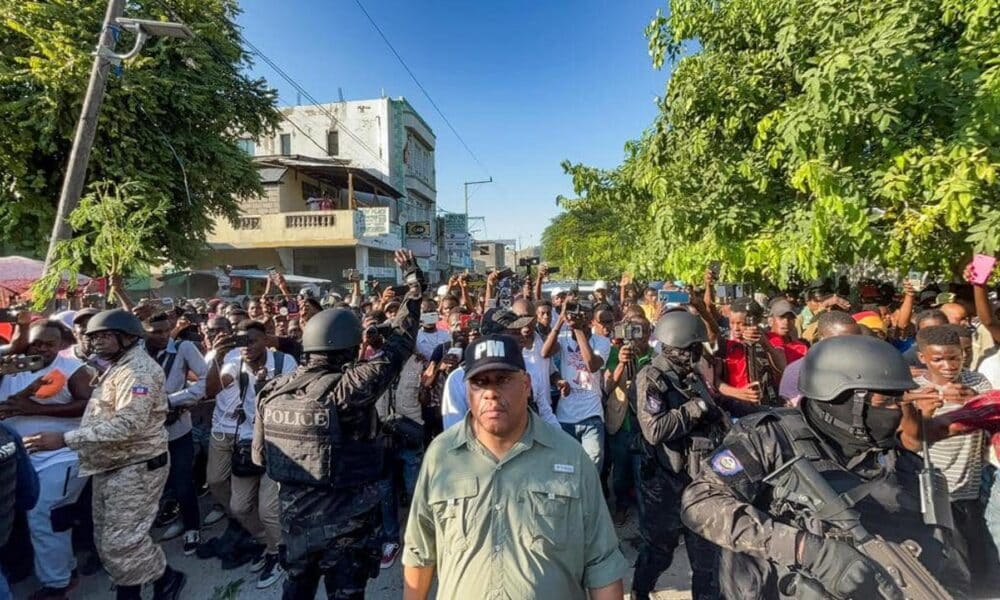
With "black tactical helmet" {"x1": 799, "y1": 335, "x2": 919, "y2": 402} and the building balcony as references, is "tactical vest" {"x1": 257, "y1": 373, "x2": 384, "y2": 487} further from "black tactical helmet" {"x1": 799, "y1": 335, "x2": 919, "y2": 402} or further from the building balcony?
the building balcony

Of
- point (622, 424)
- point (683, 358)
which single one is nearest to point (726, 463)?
point (683, 358)

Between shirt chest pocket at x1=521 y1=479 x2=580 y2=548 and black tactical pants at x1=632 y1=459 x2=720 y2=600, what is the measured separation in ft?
4.53

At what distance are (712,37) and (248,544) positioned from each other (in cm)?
703

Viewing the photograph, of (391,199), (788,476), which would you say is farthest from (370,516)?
(391,199)

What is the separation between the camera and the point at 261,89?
15648mm

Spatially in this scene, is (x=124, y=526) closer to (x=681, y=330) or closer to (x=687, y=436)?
(x=687, y=436)

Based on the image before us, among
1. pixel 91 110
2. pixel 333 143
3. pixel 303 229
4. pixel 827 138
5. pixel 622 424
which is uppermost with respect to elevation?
pixel 333 143

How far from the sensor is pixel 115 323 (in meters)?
2.97

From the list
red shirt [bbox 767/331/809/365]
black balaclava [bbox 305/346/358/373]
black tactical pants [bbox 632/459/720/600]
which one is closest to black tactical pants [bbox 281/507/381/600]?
black balaclava [bbox 305/346/358/373]

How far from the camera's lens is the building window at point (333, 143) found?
2900 cm

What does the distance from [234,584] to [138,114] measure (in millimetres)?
13326

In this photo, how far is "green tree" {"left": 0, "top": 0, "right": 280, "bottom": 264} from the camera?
11.2m

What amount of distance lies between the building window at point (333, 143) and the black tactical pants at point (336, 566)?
29.3 m

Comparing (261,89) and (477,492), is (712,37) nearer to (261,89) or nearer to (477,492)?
(477,492)
